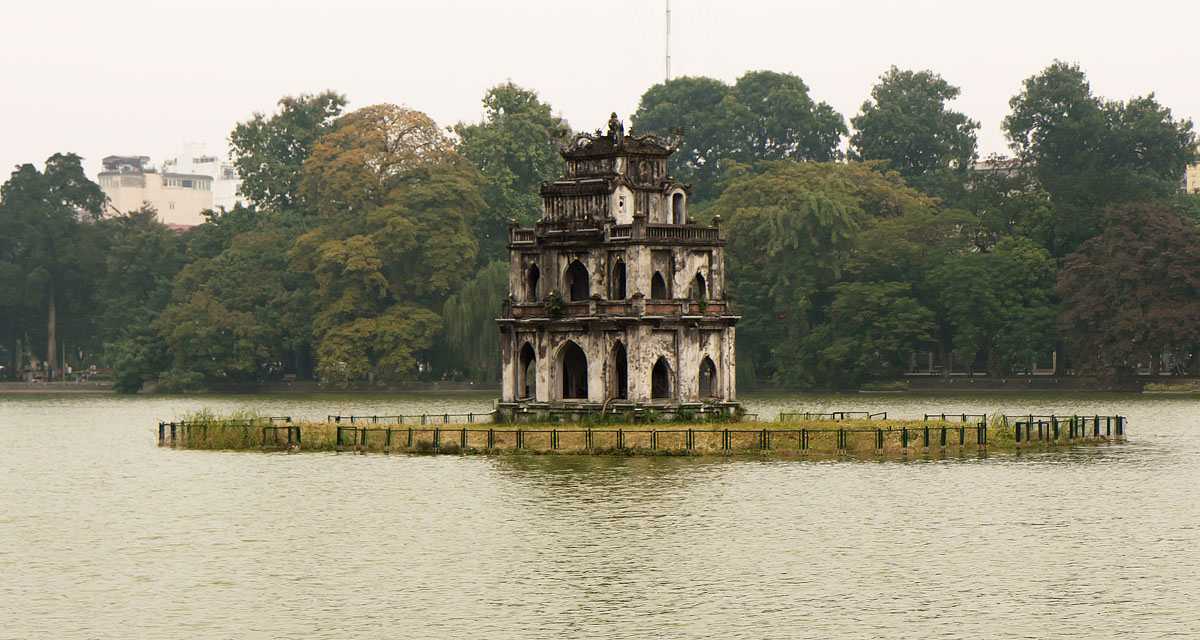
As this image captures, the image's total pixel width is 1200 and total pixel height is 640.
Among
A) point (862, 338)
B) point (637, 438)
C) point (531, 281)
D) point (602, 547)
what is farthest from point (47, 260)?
point (602, 547)

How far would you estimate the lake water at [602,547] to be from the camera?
42.0 metres

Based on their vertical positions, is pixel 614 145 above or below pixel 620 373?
above

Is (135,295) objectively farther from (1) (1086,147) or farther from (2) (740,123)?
(1) (1086,147)

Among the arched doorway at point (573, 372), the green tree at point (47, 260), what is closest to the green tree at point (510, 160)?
the green tree at point (47, 260)

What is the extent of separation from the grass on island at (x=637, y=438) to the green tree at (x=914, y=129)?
305ft

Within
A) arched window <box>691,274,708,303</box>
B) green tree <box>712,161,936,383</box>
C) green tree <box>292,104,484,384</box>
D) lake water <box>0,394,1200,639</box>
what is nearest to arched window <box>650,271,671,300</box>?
arched window <box>691,274,708,303</box>

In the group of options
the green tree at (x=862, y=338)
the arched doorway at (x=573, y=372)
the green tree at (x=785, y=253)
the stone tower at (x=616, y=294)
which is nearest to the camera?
the stone tower at (x=616, y=294)

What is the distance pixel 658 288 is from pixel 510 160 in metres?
77.3

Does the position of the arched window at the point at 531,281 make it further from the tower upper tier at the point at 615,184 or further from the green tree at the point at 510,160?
the green tree at the point at 510,160

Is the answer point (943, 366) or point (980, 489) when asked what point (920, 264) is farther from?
point (980, 489)

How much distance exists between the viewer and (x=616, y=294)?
82375 millimetres

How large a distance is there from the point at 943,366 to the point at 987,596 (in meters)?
98.7

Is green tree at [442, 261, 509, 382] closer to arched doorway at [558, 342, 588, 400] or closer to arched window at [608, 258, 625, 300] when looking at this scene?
arched doorway at [558, 342, 588, 400]

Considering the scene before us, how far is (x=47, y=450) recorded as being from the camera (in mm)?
93812
